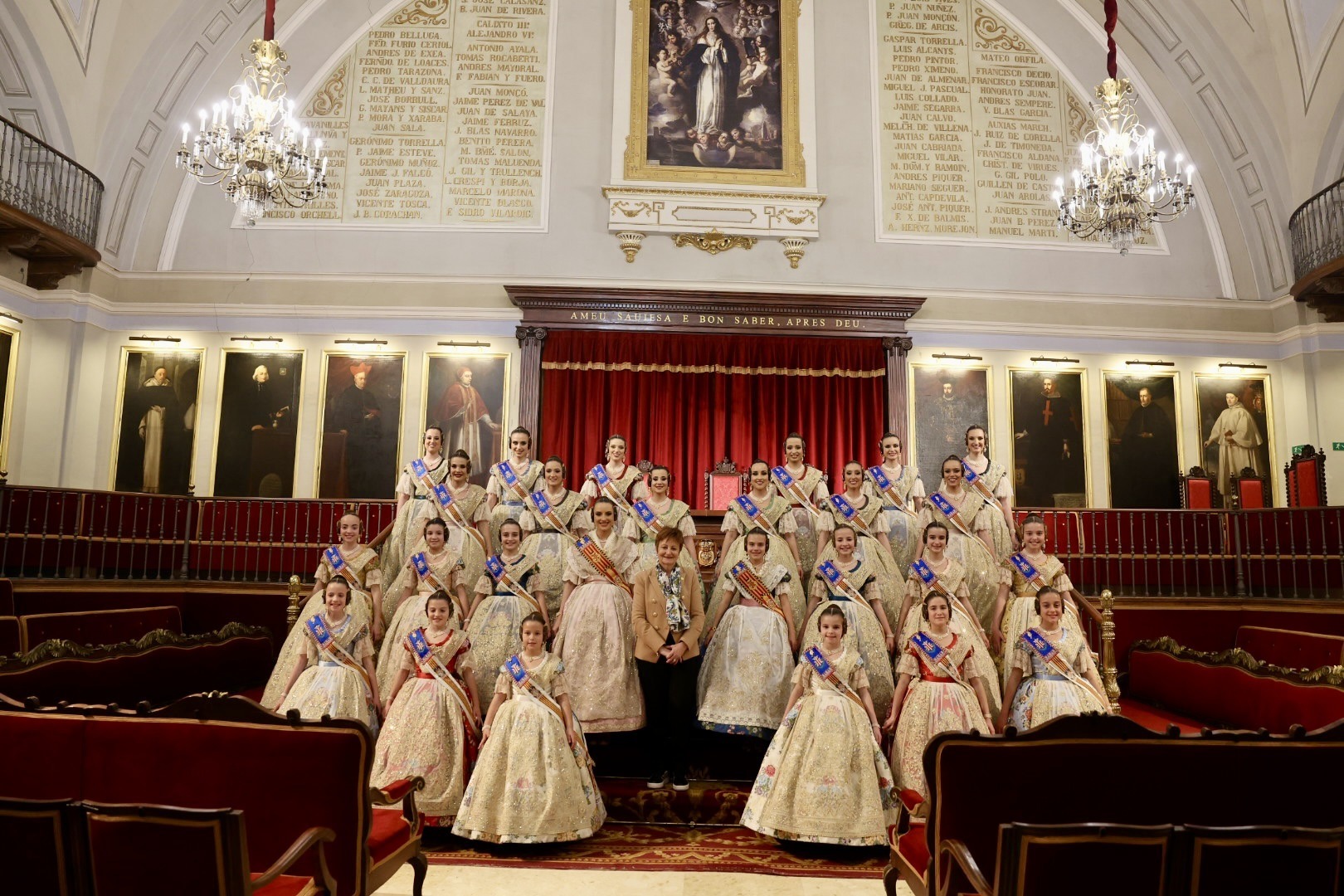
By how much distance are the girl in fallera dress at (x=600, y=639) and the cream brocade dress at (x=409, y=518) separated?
1.66m

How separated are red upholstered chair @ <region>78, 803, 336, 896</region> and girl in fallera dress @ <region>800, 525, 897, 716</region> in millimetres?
3798

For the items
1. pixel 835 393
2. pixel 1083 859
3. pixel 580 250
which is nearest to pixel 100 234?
pixel 580 250

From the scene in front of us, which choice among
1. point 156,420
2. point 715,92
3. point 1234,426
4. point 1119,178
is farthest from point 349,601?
point 1234,426

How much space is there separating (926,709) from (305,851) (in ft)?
11.4

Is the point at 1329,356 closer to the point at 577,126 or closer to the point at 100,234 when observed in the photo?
the point at 577,126

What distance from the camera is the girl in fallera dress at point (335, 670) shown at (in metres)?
5.66

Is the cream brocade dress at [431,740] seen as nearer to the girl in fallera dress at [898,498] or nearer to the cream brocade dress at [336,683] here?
the cream brocade dress at [336,683]

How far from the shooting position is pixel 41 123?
1080 cm

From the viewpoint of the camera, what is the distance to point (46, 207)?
10414mm

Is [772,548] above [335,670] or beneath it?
above

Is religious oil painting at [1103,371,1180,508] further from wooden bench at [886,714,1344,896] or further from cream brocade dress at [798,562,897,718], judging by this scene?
wooden bench at [886,714,1344,896]

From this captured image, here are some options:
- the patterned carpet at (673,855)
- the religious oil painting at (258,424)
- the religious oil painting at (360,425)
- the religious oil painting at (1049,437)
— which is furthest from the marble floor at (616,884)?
the religious oil painting at (1049,437)

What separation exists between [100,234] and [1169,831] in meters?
12.6

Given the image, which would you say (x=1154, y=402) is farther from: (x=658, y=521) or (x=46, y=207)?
(x=46, y=207)
